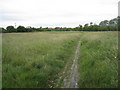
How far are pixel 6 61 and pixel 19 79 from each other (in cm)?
231

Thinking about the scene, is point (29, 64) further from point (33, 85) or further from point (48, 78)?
point (33, 85)

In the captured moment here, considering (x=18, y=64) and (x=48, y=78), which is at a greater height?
(x=18, y=64)

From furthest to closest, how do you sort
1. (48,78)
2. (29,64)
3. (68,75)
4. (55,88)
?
(29,64) < (68,75) < (48,78) < (55,88)

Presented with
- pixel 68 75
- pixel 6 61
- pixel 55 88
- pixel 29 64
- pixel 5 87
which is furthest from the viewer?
pixel 6 61

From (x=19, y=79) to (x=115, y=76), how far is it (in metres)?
3.61

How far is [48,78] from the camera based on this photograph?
14.9ft

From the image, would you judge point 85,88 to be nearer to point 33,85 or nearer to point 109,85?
point 109,85

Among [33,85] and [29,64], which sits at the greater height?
[29,64]

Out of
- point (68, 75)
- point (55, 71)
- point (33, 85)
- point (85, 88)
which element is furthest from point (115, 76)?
point (33, 85)

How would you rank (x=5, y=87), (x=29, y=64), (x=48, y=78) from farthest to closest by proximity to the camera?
1. (x=29, y=64)
2. (x=48, y=78)
3. (x=5, y=87)

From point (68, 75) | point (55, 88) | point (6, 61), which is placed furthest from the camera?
point (6, 61)

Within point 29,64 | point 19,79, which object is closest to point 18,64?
point 29,64

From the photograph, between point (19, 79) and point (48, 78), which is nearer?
point (19, 79)

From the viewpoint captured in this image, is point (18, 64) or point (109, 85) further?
point (18, 64)
